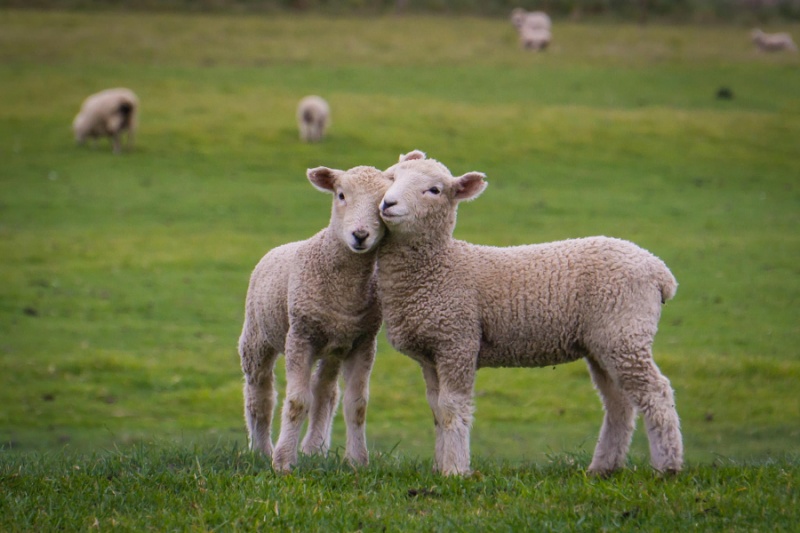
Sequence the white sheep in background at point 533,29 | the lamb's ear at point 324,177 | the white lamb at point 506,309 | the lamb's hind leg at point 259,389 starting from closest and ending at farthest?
the white lamb at point 506,309
the lamb's ear at point 324,177
the lamb's hind leg at point 259,389
the white sheep in background at point 533,29

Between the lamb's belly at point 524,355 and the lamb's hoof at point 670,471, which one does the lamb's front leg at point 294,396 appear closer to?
Result: the lamb's belly at point 524,355

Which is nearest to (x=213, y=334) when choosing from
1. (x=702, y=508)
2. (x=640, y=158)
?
(x=702, y=508)

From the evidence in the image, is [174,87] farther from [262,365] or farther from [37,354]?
[262,365]

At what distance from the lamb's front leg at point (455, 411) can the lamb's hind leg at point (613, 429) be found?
2.47 ft

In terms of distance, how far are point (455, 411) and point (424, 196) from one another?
129cm

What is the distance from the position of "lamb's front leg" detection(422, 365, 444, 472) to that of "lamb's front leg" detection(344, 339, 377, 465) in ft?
1.35

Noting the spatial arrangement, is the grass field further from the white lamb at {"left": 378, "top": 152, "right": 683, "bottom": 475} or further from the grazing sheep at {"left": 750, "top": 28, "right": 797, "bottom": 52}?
the grazing sheep at {"left": 750, "top": 28, "right": 797, "bottom": 52}

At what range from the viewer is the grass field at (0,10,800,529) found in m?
13.1

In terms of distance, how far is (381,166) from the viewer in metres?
23.7

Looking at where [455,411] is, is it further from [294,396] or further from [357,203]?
[357,203]

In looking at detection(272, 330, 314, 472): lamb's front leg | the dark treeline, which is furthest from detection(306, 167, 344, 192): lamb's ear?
the dark treeline

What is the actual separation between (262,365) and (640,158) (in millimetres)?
21034

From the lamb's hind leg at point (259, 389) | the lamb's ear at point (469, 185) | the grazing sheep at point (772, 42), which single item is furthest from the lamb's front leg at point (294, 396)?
the grazing sheep at point (772, 42)

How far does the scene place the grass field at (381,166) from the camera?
1312 centimetres
